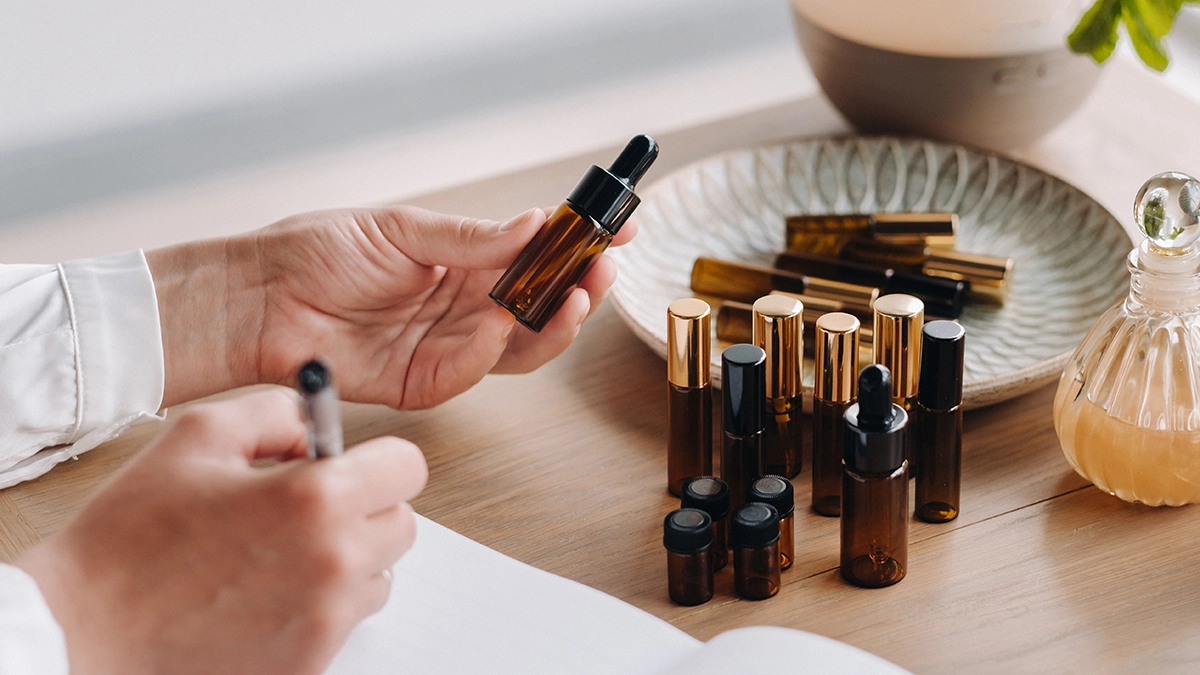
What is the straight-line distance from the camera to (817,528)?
1.92 ft

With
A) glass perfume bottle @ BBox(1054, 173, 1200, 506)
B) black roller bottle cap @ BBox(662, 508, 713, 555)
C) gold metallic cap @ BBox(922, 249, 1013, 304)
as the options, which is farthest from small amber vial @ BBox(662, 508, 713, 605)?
gold metallic cap @ BBox(922, 249, 1013, 304)

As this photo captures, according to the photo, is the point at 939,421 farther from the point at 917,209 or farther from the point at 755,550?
the point at 917,209

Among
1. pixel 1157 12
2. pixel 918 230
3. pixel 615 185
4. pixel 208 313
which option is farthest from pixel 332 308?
pixel 1157 12

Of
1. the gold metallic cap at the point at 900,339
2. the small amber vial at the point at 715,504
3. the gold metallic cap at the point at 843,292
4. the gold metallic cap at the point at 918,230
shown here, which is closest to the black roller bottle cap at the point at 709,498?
the small amber vial at the point at 715,504

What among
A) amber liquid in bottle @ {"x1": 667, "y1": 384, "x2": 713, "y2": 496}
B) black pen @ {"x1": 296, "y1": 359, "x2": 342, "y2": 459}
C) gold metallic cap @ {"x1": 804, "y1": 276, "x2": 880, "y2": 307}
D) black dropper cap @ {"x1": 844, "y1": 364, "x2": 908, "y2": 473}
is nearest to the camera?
black pen @ {"x1": 296, "y1": 359, "x2": 342, "y2": 459}

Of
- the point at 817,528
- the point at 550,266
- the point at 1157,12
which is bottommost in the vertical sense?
the point at 817,528

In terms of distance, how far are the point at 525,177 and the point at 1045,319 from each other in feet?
1.47

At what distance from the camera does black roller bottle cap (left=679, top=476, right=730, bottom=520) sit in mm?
538

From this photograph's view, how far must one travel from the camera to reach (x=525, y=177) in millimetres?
979

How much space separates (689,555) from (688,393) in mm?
101

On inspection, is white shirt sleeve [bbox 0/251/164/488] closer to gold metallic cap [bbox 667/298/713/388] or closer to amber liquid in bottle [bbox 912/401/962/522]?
gold metallic cap [bbox 667/298/713/388]

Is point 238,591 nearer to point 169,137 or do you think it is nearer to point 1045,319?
point 1045,319

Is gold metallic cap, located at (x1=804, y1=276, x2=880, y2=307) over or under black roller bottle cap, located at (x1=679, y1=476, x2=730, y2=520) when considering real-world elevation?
over

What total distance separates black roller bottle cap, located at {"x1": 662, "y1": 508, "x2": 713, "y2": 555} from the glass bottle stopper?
25 centimetres
